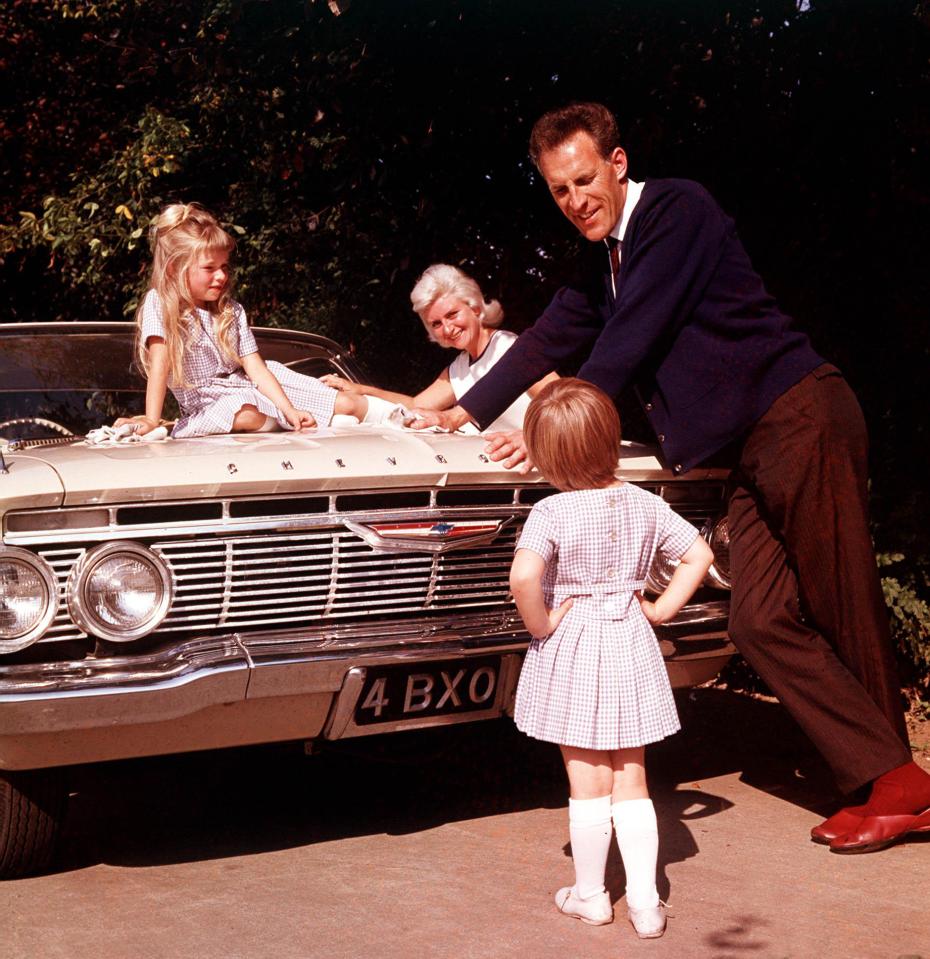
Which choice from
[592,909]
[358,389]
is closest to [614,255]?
[358,389]

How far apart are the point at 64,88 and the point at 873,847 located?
40.2 feet

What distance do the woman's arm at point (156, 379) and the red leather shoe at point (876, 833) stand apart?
2566 mm

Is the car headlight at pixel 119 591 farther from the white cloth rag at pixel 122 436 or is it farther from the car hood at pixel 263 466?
the white cloth rag at pixel 122 436

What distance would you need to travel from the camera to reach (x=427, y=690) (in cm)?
368

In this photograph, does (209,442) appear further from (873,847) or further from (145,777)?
(873,847)

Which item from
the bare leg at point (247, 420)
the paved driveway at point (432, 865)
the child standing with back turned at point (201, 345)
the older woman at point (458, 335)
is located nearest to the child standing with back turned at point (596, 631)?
the paved driveway at point (432, 865)

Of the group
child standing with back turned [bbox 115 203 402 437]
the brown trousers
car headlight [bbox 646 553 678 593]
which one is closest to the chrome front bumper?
car headlight [bbox 646 553 678 593]

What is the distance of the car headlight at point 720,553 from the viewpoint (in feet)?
A: 13.9

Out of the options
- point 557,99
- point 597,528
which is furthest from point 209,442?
point 557,99

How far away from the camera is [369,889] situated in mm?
3555

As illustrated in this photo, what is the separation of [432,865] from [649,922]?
79 centimetres

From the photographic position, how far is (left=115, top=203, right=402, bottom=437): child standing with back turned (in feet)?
15.8

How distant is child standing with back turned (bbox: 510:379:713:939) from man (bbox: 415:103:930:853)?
22.6 inches

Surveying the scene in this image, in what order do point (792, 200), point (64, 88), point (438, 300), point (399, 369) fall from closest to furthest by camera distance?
1. point (438, 300)
2. point (792, 200)
3. point (399, 369)
4. point (64, 88)
